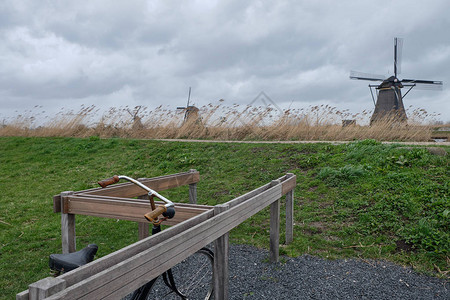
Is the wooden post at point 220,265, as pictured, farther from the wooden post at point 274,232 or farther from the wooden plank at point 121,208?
the wooden post at point 274,232

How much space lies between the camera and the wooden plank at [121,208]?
303 cm

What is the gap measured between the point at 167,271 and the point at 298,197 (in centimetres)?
405

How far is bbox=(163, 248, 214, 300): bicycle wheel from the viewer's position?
11.2 feet

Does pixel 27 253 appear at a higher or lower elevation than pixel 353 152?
lower

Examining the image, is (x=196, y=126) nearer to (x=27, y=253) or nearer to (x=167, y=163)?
(x=167, y=163)

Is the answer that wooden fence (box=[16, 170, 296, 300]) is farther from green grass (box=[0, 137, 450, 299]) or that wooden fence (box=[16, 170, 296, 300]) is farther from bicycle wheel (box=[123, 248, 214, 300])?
green grass (box=[0, 137, 450, 299])

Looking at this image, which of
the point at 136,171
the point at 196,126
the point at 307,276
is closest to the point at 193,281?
the point at 307,276

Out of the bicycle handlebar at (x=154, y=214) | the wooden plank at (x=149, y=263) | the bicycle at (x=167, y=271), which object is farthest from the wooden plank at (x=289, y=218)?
the bicycle handlebar at (x=154, y=214)

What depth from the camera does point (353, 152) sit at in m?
7.89

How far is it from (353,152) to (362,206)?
7.90ft

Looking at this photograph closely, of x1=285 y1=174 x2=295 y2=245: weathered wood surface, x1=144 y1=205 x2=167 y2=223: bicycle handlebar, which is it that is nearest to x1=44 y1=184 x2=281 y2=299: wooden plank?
x1=144 y1=205 x2=167 y2=223: bicycle handlebar

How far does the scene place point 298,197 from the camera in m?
6.47

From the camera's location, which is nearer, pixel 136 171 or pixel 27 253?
pixel 27 253

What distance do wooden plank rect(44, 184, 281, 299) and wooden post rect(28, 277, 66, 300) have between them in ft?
0.16
